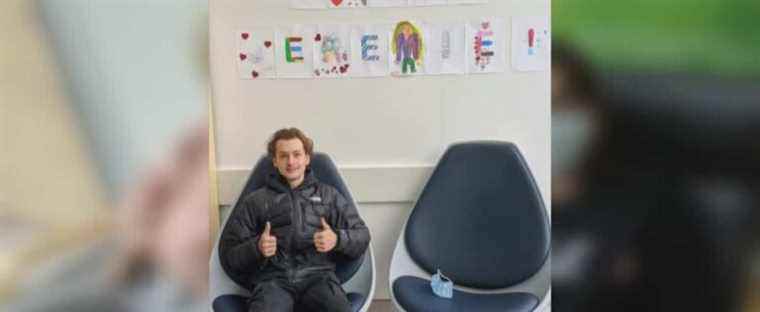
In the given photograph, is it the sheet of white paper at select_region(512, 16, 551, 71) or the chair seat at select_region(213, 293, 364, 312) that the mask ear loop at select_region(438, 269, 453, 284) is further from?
the sheet of white paper at select_region(512, 16, 551, 71)

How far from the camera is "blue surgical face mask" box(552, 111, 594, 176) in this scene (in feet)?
1.41

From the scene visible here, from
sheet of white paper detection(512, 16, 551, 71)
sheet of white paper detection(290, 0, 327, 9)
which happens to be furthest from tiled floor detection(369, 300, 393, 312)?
sheet of white paper detection(290, 0, 327, 9)

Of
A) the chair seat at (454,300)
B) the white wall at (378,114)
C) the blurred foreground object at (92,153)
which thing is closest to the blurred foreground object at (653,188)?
the blurred foreground object at (92,153)

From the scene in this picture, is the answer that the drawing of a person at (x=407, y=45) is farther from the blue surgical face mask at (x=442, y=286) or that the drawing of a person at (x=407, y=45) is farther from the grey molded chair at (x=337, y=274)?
the blue surgical face mask at (x=442, y=286)

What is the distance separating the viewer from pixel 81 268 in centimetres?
64

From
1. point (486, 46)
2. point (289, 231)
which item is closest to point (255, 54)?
point (289, 231)

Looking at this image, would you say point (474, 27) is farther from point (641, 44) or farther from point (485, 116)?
point (641, 44)

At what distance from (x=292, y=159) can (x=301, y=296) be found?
0.44m

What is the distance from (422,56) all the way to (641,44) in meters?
1.96

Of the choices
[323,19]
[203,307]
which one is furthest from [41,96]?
[323,19]

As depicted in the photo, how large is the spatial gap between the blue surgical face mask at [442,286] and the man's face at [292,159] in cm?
54

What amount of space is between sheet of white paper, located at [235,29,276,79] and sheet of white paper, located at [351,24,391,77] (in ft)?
0.98

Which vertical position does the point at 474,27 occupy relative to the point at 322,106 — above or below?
above

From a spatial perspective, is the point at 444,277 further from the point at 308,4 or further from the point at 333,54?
the point at 308,4
